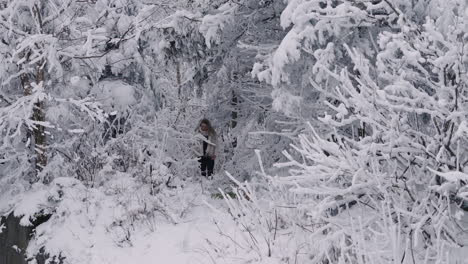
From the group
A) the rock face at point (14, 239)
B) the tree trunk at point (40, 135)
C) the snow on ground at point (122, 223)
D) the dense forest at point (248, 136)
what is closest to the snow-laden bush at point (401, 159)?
the dense forest at point (248, 136)

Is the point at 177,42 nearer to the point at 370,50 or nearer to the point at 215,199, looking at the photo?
the point at 215,199

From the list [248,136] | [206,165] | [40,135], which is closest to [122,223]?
[40,135]

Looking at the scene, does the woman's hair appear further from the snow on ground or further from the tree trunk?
the tree trunk

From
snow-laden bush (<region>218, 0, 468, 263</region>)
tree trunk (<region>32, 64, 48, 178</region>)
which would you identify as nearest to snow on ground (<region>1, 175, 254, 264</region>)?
tree trunk (<region>32, 64, 48, 178</region>)

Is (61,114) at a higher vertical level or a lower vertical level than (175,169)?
higher

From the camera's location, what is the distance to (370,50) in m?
7.69

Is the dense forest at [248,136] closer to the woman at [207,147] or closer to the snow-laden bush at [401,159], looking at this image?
the snow-laden bush at [401,159]

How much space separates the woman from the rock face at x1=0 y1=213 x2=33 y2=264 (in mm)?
4180

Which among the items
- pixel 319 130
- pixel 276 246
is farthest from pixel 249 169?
pixel 276 246

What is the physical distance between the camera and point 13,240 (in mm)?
8617

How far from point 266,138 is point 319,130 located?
197 centimetres

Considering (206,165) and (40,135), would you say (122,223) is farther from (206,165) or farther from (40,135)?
(206,165)

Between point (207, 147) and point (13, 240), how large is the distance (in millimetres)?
4446

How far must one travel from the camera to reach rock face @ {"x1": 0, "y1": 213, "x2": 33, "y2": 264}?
8.24m
